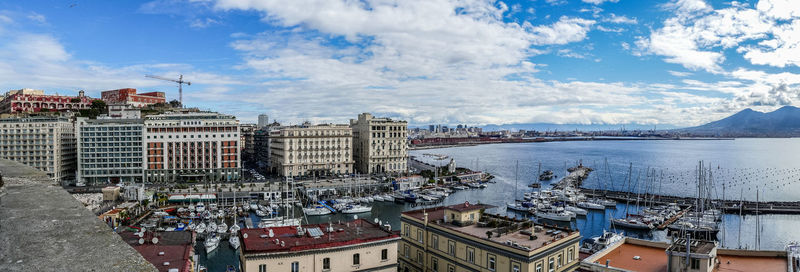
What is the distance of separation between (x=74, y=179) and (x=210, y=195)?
2574cm

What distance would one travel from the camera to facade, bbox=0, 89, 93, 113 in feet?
243

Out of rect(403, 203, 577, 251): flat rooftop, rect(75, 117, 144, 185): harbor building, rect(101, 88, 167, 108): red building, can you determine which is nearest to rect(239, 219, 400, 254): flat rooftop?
rect(403, 203, 577, 251): flat rooftop

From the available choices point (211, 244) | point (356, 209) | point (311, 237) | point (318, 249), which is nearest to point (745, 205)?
point (356, 209)

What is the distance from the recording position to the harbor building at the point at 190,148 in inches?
2381

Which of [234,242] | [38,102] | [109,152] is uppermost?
[38,102]

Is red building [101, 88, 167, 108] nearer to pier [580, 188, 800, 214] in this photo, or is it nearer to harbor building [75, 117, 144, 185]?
harbor building [75, 117, 144, 185]

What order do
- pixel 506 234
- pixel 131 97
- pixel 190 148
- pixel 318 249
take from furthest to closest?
1. pixel 131 97
2. pixel 190 148
3. pixel 506 234
4. pixel 318 249

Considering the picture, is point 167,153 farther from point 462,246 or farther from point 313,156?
point 462,246

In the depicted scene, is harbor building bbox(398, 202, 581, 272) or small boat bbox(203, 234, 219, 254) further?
small boat bbox(203, 234, 219, 254)

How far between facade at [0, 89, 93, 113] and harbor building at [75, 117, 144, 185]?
25236 millimetres

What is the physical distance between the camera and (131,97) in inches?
3246

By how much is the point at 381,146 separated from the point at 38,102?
6023cm

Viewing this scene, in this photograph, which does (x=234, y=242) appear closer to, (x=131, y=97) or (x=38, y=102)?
(x=131, y=97)

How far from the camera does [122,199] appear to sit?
4888 cm
